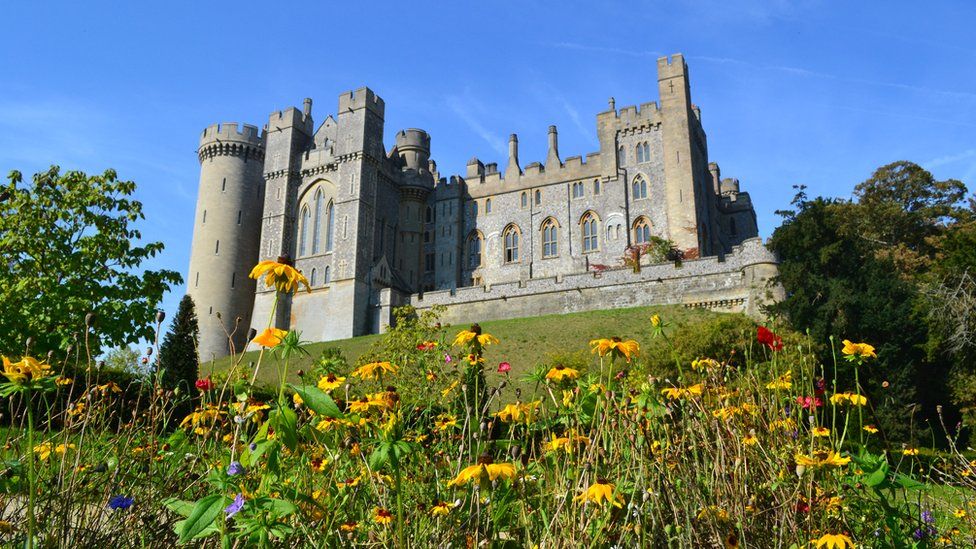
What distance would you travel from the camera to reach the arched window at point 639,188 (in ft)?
137

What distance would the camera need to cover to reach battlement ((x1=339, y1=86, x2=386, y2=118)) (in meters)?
42.7

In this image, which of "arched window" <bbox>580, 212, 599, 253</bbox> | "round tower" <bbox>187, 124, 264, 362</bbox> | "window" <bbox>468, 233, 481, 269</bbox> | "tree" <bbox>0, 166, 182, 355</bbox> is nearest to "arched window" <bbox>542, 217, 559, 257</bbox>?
"arched window" <bbox>580, 212, 599, 253</bbox>

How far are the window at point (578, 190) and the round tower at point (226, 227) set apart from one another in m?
20.3

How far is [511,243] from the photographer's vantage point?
4606 cm

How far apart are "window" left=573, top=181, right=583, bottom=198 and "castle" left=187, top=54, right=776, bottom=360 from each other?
131mm

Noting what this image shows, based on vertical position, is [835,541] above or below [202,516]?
below

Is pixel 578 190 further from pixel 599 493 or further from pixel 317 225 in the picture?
pixel 599 493

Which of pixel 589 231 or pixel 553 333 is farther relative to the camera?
pixel 589 231

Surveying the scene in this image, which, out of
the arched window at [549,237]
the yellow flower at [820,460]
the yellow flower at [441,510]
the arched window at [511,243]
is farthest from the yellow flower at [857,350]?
the arched window at [511,243]

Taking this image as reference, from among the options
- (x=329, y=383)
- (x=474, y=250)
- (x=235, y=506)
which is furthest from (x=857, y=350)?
(x=474, y=250)

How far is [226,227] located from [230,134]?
6289 mm

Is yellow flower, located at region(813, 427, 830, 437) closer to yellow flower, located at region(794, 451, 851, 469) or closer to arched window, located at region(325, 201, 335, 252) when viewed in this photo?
yellow flower, located at region(794, 451, 851, 469)

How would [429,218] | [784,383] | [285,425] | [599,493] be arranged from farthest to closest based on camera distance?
[429,218], [784,383], [599,493], [285,425]

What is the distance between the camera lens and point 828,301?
23.1 meters
